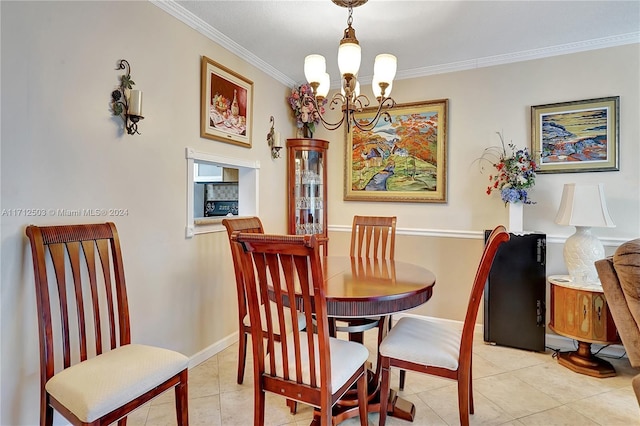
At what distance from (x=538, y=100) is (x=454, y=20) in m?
→ 1.19

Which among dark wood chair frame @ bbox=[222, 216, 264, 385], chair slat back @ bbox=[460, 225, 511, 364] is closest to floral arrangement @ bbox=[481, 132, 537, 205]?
chair slat back @ bbox=[460, 225, 511, 364]

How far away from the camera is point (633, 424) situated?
190cm

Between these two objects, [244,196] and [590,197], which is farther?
[244,196]

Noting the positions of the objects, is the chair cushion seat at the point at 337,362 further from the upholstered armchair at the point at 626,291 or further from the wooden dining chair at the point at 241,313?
the upholstered armchair at the point at 626,291

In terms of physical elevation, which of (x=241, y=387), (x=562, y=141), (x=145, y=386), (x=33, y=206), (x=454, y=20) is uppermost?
(x=454, y=20)

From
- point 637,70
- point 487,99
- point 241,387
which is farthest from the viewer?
point 487,99

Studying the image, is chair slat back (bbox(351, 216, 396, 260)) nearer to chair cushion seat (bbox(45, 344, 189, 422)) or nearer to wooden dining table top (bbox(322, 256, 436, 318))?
wooden dining table top (bbox(322, 256, 436, 318))

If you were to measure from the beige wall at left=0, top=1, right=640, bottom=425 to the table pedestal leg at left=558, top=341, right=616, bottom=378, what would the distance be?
2.40 ft

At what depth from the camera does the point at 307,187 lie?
3.78 metres

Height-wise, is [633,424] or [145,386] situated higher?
[145,386]

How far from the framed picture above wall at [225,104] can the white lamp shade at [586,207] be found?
2714 mm

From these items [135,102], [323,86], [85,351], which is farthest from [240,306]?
[323,86]

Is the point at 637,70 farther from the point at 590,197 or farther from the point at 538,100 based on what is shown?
the point at 590,197

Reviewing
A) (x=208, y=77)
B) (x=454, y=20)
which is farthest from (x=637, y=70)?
(x=208, y=77)
